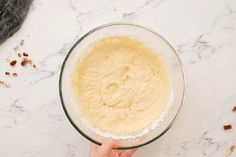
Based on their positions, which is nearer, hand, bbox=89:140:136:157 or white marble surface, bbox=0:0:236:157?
hand, bbox=89:140:136:157

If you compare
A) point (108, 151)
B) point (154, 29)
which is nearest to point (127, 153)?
point (108, 151)

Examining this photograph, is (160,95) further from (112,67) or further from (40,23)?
(40,23)

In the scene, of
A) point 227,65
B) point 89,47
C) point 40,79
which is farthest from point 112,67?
Answer: point 227,65

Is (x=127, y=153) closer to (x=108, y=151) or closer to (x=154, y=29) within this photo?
(x=108, y=151)

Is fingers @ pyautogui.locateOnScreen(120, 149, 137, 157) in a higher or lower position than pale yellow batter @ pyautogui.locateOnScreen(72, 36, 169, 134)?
lower

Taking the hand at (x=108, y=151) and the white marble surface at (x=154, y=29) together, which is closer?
the hand at (x=108, y=151)
